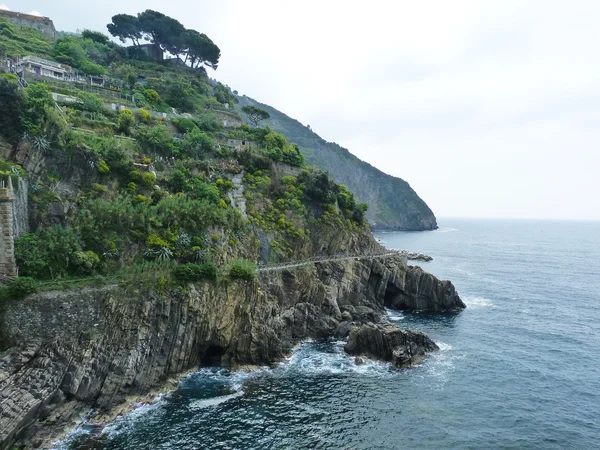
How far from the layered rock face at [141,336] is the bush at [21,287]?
701mm

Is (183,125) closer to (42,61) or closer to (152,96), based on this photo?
(152,96)

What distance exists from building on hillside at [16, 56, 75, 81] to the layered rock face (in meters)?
51.3

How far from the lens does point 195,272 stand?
42844mm

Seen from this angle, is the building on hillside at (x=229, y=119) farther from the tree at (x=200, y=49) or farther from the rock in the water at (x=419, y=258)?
the rock in the water at (x=419, y=258)

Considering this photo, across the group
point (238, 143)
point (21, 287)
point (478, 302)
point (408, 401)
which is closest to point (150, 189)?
point (21, 287)

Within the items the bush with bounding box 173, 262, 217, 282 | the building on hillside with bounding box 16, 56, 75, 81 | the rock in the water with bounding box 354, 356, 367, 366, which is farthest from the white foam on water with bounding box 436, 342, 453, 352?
the building on hillside with bounding box 16, 56, 75, 81

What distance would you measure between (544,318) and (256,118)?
74168mm

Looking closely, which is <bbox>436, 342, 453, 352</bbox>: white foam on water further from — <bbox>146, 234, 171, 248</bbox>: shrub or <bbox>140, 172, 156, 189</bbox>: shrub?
<bbox>140, 172, 156, 189</bbox>: shrub

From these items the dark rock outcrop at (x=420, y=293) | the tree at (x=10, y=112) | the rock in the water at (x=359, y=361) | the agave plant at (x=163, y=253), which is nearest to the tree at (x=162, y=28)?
the tree at (x=10, y=112)

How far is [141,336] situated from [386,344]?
26.9 meters

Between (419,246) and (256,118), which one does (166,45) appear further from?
(419,246)

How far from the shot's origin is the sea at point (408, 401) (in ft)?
103

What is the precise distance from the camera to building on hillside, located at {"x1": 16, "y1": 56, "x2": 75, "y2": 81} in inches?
2724

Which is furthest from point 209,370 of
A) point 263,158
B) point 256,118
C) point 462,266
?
point 462,266
